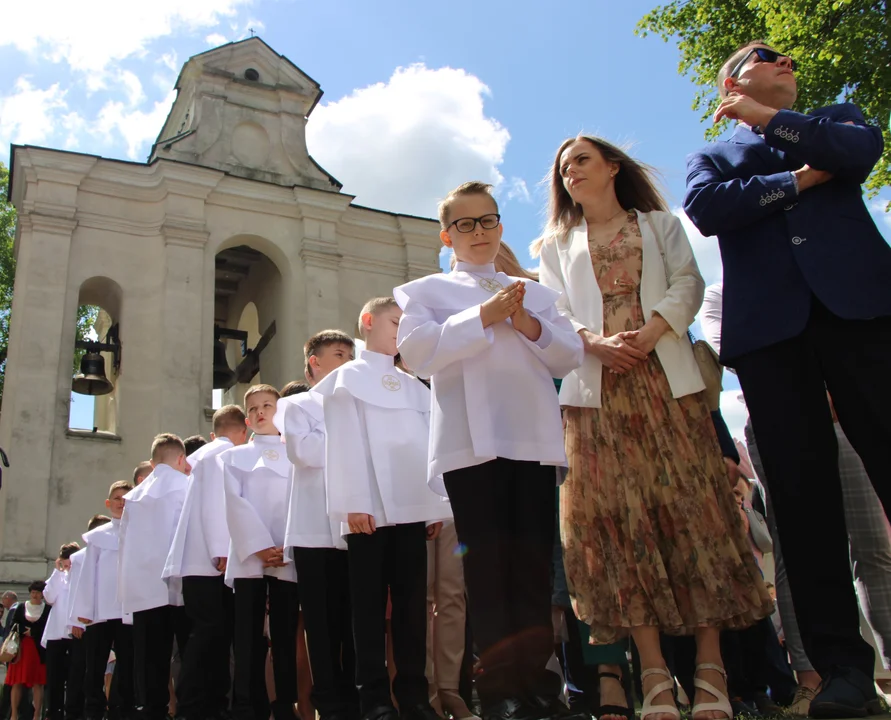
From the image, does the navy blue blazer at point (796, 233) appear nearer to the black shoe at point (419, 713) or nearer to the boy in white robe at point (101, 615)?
the black shoe at point (419, 713)

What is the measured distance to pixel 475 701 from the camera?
19.3 feet

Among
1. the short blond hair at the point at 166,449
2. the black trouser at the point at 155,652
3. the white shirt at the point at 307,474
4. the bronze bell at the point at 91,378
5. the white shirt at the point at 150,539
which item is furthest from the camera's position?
the bronze bell at the point at 91,378

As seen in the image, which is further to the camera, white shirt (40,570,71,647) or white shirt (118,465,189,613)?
white shirt (40,570,71,647)

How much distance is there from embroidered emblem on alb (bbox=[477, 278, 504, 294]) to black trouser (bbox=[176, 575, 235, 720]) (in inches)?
122

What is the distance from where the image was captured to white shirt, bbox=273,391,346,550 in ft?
14.5

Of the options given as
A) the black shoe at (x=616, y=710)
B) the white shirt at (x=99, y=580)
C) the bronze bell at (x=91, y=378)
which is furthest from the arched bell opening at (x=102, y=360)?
the black shoe at (x=616, y=710)

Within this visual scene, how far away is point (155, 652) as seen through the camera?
238 inches

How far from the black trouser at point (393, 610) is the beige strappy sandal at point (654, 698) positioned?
1.08m

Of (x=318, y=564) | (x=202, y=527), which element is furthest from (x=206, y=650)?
(x=318, y=564)

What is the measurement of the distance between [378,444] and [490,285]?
1044 millimetres

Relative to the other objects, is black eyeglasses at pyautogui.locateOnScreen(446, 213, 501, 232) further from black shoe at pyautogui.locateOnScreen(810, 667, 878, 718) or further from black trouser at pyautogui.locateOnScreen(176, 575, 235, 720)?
black trouser at pyautogui.locateOnScreen(176, 575, 235, 720)

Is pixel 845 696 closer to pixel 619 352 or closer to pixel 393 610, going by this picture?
pixel 619 352

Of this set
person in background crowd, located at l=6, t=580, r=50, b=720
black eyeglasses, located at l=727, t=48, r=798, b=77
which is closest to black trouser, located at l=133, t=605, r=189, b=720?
black eyeglasses, located at l=727, t=48, r=798, b=77

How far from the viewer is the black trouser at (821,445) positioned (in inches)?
108
